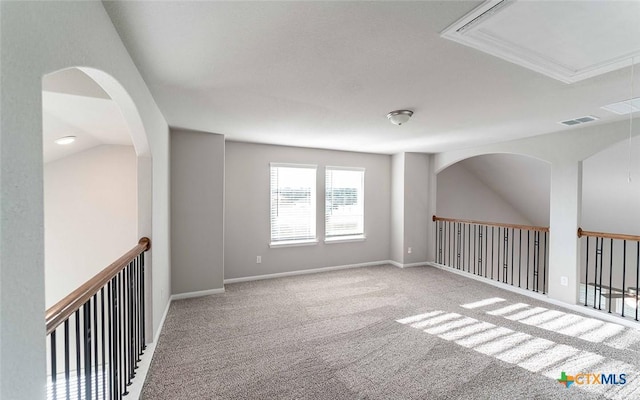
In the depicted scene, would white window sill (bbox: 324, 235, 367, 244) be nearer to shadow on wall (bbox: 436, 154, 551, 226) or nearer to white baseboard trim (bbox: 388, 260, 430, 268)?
white baseboard trim (bbox: 388, 260, 430, 268)

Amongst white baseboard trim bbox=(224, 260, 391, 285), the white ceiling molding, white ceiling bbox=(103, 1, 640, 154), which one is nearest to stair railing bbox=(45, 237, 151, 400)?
white ceiling bbox=(103, 1, 640, 154)

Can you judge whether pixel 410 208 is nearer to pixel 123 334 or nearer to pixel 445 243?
pixel 445 243

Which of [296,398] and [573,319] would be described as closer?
[296,398]

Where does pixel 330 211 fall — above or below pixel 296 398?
above

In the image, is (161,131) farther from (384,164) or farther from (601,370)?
(601,370)

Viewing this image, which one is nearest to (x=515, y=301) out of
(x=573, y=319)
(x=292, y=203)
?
(x=573, y=319)

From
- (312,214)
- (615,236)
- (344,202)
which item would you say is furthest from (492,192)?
(312,214)

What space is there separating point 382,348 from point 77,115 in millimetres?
3645

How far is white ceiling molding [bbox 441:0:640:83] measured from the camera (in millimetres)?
1376

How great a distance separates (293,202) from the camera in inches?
202

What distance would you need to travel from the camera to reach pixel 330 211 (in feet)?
17.9

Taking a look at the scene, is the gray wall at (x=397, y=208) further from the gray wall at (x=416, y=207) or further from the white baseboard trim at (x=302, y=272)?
the white baseboard trim at (x=302, y=272)

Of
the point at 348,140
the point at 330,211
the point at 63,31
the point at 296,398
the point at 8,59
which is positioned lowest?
the point at 296,398

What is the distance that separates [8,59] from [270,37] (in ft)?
3.77
